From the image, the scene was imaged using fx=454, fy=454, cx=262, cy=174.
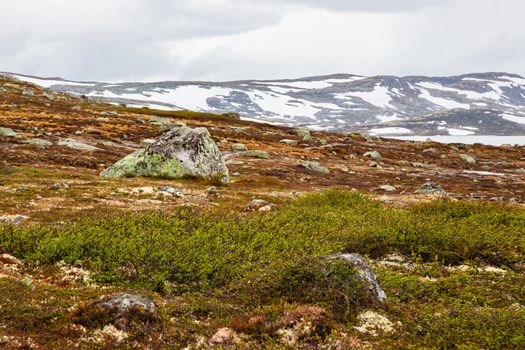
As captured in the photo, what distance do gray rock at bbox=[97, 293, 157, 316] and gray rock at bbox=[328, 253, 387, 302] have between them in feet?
11.9

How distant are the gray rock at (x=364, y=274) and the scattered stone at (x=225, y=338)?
111 inches

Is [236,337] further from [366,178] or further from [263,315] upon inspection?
[366,178]

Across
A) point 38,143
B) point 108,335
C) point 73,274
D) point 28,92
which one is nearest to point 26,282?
point 73,274

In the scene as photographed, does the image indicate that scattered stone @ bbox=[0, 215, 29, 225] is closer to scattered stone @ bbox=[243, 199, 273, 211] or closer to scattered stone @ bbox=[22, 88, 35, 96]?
scattered stone @ bbox=[243, 199, 273, 211]

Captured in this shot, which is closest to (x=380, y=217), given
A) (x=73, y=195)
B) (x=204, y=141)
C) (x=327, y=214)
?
(x=327, y=214)

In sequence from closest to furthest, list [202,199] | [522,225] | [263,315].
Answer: [263,315] → [522,225] → [202,199]

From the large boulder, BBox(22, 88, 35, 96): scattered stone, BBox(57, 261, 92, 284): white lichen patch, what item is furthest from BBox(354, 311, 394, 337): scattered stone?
BBox(22, 88, 35, 96): scattered stone

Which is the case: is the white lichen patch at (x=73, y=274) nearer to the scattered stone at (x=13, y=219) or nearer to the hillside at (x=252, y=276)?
the hillside at (x=252, y=276)

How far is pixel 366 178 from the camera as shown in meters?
48.2

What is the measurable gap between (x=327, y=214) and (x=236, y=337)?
10993 mm

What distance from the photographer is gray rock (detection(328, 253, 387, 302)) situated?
8641mm

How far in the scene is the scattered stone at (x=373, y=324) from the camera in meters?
7.50

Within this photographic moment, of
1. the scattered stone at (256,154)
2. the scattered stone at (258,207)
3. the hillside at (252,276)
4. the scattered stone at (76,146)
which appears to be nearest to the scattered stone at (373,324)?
the hillside at (252,276)

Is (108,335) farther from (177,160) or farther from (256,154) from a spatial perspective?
(256,154)
